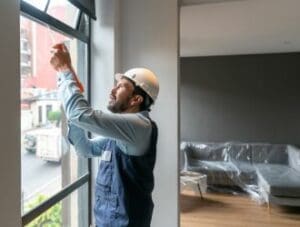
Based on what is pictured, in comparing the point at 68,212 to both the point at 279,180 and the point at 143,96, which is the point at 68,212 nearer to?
the point at 143,96

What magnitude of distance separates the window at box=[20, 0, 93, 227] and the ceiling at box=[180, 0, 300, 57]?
980 millimetres

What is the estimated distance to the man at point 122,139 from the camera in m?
1.34

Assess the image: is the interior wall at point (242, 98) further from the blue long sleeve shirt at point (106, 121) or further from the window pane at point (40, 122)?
the blue long sleeve shirt at point (106, 121)

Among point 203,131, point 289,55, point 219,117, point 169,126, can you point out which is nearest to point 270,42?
point 289,55

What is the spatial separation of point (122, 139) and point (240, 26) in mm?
3297

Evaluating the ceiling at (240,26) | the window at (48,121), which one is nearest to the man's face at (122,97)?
the window at (48,121)

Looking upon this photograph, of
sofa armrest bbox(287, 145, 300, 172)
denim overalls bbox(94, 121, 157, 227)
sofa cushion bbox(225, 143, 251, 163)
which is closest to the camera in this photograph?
denim overalls bbox(94, 121, 157, 227)

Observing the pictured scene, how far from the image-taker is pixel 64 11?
2016 mm

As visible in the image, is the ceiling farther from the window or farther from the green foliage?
the green foliage

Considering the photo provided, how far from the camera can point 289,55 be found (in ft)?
19.9

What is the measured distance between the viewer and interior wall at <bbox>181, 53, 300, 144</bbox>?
607 cm

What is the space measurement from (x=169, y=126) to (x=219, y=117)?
13.9 feet

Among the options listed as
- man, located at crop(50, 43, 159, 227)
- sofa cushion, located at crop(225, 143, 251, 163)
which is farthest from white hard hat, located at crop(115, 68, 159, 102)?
sofa cushion, located at crop(225, 143, 251, 163)

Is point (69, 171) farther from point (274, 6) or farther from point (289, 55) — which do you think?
point (289, 55)
